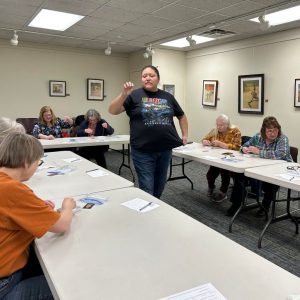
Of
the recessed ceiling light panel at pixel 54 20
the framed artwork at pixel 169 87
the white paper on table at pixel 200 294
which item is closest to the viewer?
the white paper on table at pixel 200 294

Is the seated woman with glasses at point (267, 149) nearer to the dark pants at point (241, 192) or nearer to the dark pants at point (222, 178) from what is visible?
the dark pants at point (241, 192)

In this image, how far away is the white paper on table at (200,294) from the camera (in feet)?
2.76

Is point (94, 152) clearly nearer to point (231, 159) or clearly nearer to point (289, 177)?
point (231, 159)

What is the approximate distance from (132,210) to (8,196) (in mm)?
619

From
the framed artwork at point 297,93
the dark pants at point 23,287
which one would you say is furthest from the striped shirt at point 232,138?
the dark pants at point 23,287

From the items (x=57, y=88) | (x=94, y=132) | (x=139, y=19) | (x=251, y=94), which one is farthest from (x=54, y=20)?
(x=251, y=94)

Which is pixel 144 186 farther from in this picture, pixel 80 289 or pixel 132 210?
pixel 80 289

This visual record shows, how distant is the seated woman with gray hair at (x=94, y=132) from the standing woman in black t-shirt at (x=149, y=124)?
229 cm

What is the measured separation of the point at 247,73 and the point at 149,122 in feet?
11.7

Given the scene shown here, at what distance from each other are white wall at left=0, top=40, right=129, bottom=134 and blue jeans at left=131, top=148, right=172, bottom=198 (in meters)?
4.55

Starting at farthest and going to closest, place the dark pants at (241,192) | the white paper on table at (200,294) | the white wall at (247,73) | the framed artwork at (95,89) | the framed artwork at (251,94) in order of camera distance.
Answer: the framed artwork at (95,89) → the framed artwork at (251,94) → the white wall at (247,73) → the dark pants at (241,192) → the white paper on table at (200,294)

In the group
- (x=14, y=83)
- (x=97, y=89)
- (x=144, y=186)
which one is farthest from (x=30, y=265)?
(x=97, y=89)

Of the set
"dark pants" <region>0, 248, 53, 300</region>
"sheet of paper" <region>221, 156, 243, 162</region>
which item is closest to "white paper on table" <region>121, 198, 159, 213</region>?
"dark pants" <region>0, 248, 53, 300</region>

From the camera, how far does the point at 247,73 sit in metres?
5.43
